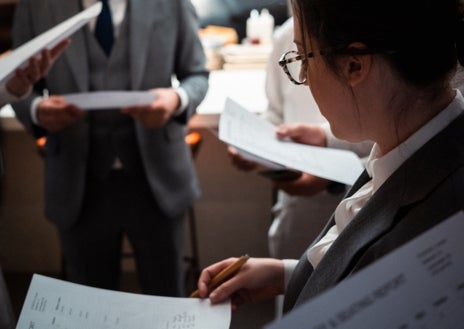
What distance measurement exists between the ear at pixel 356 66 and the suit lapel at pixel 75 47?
107 centimetres

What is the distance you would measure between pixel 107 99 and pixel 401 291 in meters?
1.16

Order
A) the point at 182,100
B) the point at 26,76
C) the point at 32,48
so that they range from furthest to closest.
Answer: the point at 182,100 → the point at 26,76 → the point at 32,48

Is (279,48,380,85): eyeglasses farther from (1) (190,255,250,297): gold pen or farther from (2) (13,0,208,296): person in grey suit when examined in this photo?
(2) (13,0,208,296): person in grey suit

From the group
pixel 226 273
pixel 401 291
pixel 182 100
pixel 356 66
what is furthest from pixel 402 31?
pixel 182 100

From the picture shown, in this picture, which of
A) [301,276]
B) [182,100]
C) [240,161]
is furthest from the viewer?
[182,100]

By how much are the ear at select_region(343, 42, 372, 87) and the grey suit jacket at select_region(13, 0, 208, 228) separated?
3.28 ft

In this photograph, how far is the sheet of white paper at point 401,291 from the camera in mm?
424

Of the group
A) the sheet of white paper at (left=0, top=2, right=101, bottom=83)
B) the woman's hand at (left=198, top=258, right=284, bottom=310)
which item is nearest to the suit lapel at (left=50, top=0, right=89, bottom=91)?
the sheet of white paper at (left=0, top=2, right=101, bottom=83)

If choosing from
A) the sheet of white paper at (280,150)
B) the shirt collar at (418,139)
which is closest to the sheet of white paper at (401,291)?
the shirt collar at (418,139)

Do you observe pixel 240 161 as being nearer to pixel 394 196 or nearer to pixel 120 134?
pixel 120 134

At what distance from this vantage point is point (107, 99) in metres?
1.46

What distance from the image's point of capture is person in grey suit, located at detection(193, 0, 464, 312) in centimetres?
61

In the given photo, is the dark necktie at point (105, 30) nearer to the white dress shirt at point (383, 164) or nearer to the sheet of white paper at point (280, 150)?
the sheet of white paper at point (280, 150)

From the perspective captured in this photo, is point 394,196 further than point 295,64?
No
